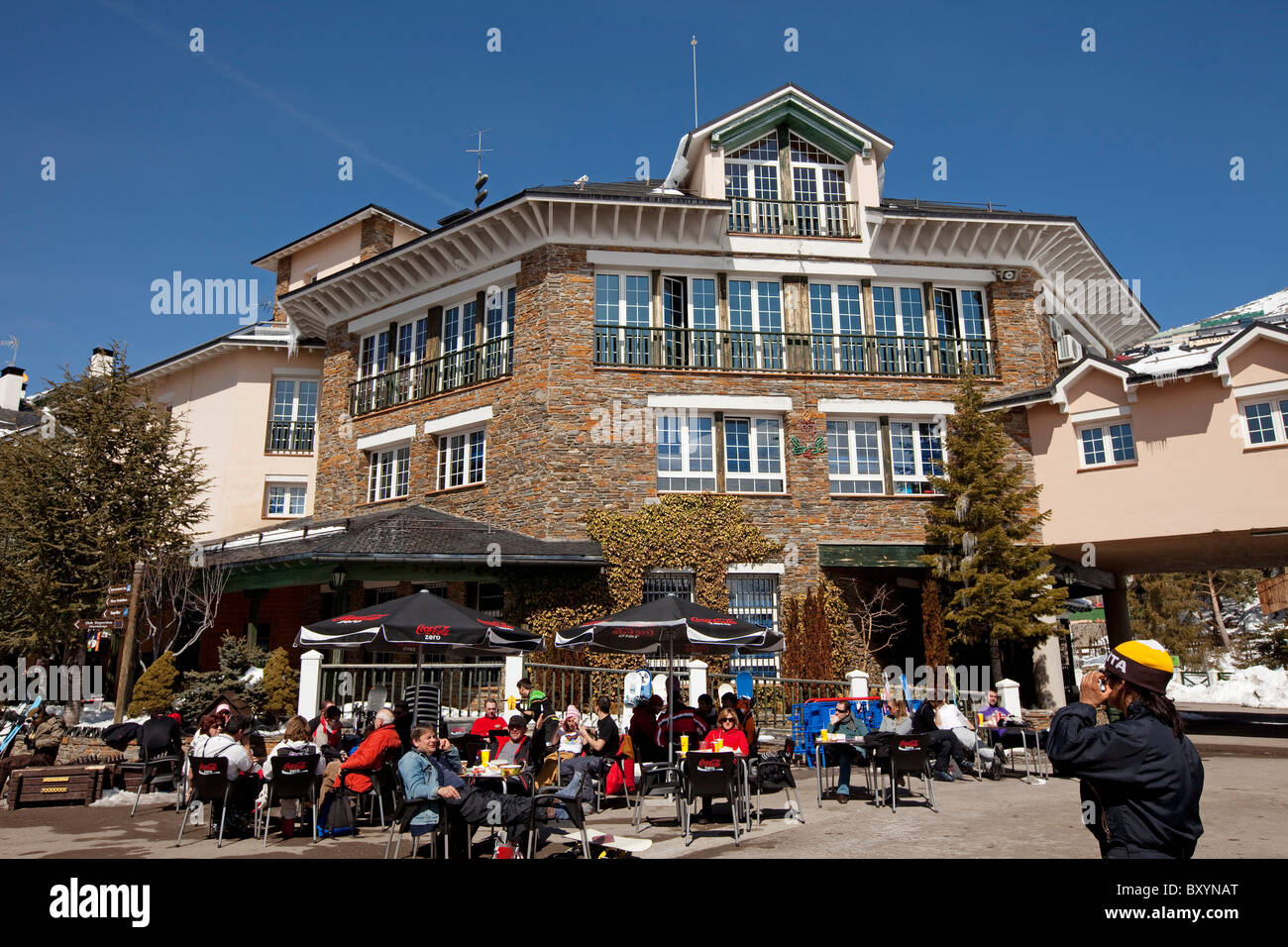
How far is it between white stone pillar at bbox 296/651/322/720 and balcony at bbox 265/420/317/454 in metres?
12.8

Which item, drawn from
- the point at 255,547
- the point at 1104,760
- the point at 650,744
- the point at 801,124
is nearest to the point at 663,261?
the point at 801,124

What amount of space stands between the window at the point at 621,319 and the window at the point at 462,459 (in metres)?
3.69

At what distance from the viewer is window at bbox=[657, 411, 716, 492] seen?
66.0 ft

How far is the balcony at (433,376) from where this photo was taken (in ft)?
69.5

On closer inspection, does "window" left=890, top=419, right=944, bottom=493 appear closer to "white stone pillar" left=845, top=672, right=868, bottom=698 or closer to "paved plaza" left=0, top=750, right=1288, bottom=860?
"white stone pillar" left=845, top=672, right=868, bottom=698

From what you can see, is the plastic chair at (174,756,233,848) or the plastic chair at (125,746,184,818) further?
the plastic chair at (125,746,184,818)

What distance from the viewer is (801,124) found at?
22500 millimetres

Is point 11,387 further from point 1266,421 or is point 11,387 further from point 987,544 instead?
point 1266,421

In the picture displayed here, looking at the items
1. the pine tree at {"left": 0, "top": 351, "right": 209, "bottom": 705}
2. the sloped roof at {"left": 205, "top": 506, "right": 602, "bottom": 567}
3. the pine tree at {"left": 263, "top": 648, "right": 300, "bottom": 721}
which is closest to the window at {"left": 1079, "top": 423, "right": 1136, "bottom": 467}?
the sloped roof at {"left": 205, "top": 506, "right": 602, "bottom": 567}

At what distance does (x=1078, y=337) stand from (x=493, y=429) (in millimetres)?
17272

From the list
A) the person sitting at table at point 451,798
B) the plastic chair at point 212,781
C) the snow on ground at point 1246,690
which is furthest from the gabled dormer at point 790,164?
the snow on ground at point 1246,690

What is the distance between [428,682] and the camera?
16.9 m

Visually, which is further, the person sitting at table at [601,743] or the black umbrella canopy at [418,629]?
the person sitting at table at [601,743]

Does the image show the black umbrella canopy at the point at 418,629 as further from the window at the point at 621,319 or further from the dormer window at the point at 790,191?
the dormer window at the point at 790,191
